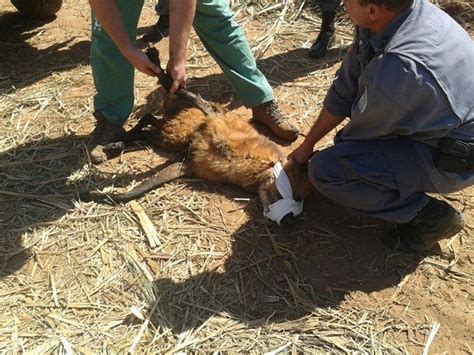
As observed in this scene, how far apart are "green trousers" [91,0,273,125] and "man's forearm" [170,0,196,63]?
477mm

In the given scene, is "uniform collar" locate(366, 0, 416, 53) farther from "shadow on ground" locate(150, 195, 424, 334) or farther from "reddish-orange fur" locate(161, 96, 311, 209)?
"shadow on ground" locate(150, 195, 424, 334)

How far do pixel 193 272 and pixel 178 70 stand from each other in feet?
4.32

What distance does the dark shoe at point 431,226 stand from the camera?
10.3 ft

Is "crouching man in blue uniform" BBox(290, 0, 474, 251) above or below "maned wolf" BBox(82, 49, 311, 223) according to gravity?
above

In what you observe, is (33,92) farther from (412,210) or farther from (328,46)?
(412,210)

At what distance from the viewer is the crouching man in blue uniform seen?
261cm

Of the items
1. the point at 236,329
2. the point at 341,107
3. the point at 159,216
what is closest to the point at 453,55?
the point at 341,107

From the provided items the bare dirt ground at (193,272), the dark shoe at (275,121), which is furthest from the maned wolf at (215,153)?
the dark shoe at (275,121)

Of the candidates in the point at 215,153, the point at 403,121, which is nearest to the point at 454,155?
the point at 403,121

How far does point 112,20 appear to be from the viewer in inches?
130

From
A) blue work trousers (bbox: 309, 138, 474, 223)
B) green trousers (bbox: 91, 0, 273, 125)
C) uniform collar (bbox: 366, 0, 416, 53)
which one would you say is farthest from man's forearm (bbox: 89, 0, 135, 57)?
uniform collar (bbox: 366, 0, 416, 53)

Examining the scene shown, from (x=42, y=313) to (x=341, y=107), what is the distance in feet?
6.94

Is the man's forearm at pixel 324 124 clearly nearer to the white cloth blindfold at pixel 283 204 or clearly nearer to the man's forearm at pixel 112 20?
the white cloth blindfold at pixel 283 204

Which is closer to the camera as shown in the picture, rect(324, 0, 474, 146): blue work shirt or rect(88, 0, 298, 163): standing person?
rect(324, 0, 474, 146): blue work shirt
